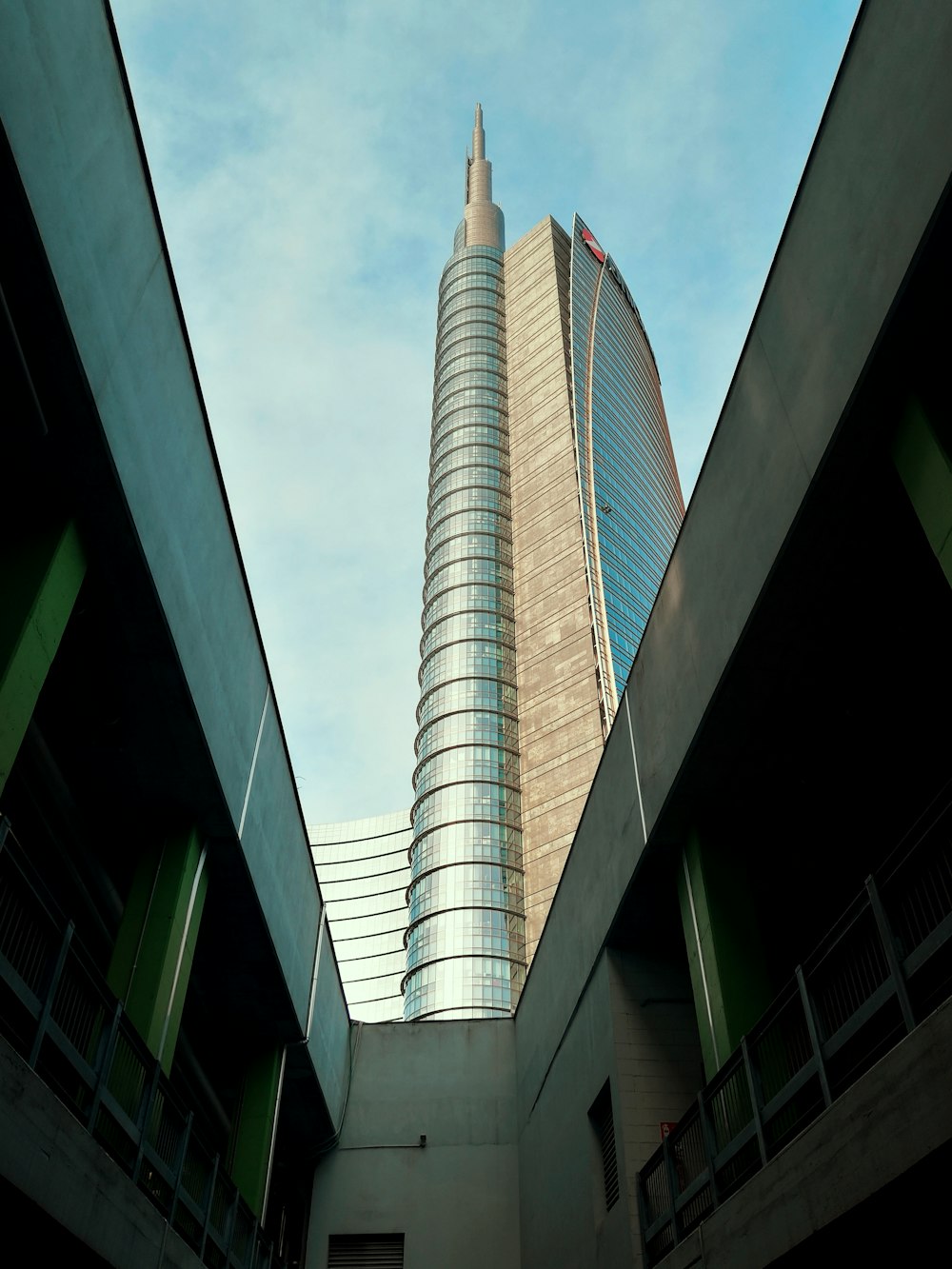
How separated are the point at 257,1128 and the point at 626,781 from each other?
725cm

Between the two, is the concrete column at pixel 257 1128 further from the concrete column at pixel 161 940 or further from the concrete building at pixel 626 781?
the concrete column at pixel 161 940

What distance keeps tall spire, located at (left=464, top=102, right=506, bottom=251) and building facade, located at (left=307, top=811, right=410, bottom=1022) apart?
60.5 meters

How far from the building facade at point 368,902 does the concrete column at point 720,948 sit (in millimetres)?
93137

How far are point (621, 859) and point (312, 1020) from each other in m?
6.37

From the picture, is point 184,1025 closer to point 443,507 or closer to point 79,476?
point 79,476

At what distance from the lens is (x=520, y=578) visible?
75.6 meters

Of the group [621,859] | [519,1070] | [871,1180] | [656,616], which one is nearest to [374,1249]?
[519,1070]

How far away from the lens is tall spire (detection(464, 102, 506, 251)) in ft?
358

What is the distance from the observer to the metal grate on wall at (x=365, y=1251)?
56.2 ft

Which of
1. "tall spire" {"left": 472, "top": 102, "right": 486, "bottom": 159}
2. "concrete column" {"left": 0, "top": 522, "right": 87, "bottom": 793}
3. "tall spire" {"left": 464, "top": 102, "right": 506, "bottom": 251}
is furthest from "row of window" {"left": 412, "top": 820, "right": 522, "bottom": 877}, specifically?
"tall spire" {"left": 472, "top": 102, "right": 486, "bottom": 159}

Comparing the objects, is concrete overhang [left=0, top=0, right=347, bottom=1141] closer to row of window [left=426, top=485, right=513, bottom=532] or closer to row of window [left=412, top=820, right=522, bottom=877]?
row of window [left=412, top=820, right=522, bottom=877]

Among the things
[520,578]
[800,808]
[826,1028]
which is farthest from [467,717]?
[826,1028]

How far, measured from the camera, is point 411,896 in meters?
62.9

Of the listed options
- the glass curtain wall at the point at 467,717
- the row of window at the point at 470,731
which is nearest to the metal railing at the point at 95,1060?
the glass curtain wall at the point at 467,717
